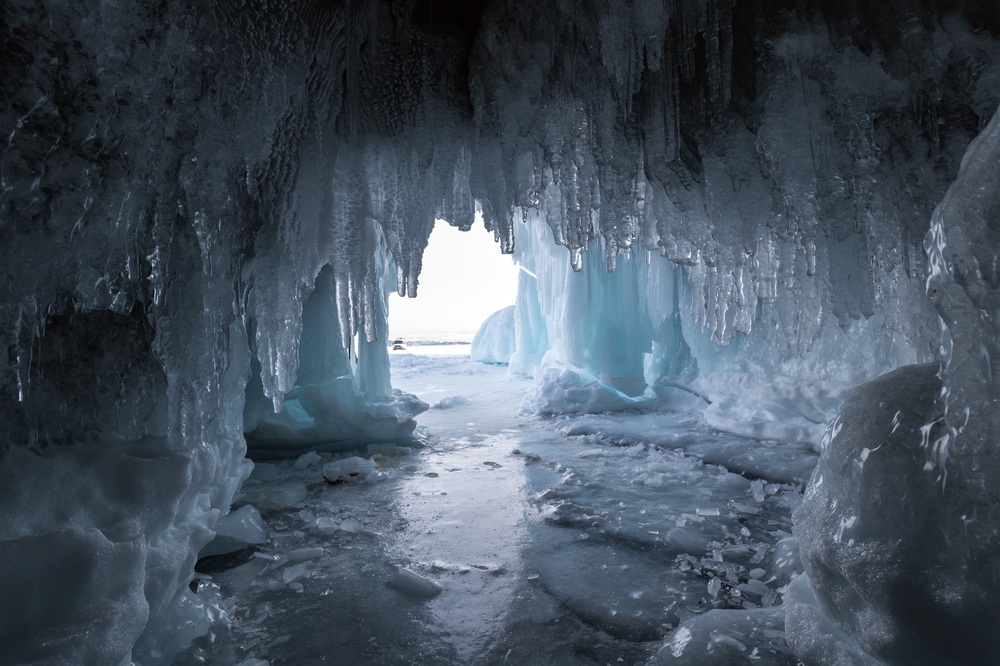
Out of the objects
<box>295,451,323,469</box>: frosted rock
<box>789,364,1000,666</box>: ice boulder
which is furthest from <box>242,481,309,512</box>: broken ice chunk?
<box>789,364,1000,666</box>: ice boulder

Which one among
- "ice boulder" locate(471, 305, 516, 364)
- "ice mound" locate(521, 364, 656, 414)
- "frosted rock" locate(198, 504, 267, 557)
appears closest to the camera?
"frosted rock" locate(198, 504, 267, 557)

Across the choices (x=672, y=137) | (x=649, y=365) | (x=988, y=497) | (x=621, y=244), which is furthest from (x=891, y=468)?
(x=649, y=365)

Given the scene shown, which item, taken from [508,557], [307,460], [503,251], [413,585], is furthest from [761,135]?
[307,460]

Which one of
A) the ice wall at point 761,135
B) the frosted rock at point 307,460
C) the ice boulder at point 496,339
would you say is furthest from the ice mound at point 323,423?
the ice boulder at point 496,339

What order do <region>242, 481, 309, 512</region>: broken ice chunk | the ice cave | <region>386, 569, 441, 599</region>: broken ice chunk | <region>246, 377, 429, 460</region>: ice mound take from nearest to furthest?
the ice cave < <region>386, 569, 441, 599</region>: broken ice chunk < <region>242, 481, 309, 512</region>: broken ice chunk < <region>246, 377, 429, 460</region>: ice mound

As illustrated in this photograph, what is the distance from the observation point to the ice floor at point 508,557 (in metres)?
2.38

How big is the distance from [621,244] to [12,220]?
398cm

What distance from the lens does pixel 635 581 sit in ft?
9.68

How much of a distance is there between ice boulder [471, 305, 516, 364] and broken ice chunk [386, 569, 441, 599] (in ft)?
64.3

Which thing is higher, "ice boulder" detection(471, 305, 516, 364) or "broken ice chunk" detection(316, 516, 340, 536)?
"ice boulder" detection(471, 305, 516, 364)

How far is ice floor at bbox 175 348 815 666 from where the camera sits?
238cm

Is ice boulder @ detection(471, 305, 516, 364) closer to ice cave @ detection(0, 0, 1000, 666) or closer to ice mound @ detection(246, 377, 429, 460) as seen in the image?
ice mound @ detection(246, 377, 429, 460)

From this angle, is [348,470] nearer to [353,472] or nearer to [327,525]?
[353,472]

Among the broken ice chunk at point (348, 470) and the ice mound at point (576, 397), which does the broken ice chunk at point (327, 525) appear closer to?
the broken ice chunk at point (348, 470)
